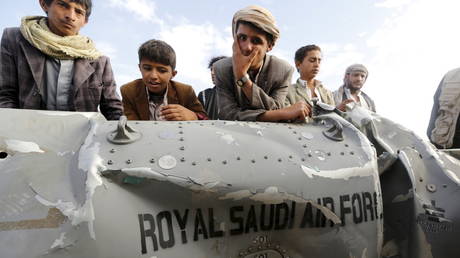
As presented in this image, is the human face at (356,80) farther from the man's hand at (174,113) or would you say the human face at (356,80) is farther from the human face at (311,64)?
the man's hand at (174,113)

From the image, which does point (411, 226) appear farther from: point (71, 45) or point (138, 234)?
point (71, 45)

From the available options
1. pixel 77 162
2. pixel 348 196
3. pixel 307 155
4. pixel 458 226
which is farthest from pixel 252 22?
pixel 458 226

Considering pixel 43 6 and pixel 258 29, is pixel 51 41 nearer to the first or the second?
pixel 43 6

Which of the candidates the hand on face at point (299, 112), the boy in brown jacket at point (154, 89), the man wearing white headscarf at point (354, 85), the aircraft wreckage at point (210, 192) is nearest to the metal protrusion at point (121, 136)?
the aircraft wreckage at point (210, 192)

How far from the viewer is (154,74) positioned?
208 cm

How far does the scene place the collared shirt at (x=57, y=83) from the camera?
5.90 ft

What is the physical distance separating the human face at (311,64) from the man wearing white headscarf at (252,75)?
1251mm

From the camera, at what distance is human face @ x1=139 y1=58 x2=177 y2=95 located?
209cm

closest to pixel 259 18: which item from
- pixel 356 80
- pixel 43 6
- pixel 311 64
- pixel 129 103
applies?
pixel 129 103

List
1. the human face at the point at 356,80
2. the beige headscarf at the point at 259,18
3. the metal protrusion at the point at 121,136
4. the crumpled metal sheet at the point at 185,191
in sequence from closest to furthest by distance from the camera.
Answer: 1. the crumpled metal sheet at the point at 185,191
2. the metal protrusion at the point at 121,136
3. the beige headscarf at the point at 259,18
4. the human face at the point at 356,80

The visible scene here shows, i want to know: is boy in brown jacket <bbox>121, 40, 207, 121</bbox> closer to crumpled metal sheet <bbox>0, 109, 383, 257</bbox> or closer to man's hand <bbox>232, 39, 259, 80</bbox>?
man's hand <bbox>232, 39, 259, 80</bbox>

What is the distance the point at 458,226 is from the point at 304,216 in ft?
2.19

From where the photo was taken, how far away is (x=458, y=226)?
1.35m

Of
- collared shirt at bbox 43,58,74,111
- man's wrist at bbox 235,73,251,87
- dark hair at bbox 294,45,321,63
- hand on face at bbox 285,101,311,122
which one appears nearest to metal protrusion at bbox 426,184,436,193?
hand on face at bbox 285,101,311,122
